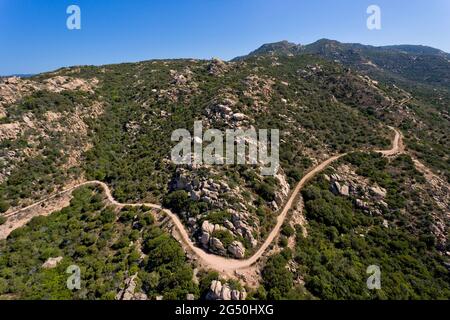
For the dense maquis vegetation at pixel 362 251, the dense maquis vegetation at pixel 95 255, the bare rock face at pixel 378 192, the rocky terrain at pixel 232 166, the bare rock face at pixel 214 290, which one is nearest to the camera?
the bare rock face at pixel 214 290

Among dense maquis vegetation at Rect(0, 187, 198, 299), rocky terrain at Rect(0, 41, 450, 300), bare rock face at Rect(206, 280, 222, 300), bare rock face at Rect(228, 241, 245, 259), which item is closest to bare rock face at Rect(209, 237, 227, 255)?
rocky terrain at Rect(0, 41, 450, 300)

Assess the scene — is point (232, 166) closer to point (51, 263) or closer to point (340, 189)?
point (340, 189)

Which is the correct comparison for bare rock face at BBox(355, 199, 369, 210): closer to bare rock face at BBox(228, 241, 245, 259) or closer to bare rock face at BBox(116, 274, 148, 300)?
bare rock face at BBox(228, 241, 245, 259)

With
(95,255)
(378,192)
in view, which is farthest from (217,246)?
(378,192)

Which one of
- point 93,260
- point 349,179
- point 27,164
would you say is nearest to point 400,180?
point 349,179

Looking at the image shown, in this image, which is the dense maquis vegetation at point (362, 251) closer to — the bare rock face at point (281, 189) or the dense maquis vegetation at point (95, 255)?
the bare rock face at point (281, 189)

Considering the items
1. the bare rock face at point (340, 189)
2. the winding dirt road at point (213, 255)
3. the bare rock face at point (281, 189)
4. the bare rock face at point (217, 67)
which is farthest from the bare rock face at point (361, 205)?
the bare rock face at point (217, 67)

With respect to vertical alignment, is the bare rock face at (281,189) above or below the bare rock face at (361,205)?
above
